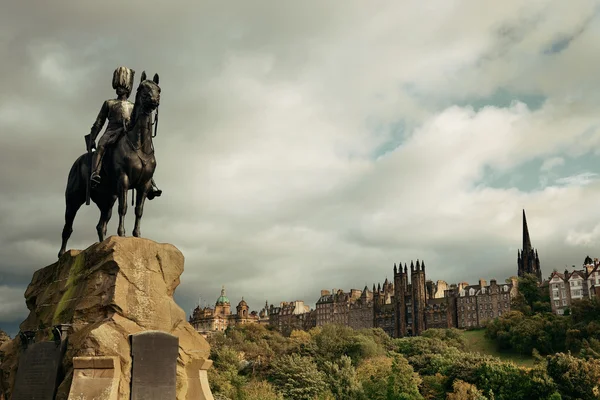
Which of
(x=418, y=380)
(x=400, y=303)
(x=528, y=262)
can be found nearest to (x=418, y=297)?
(x=400, y=303)

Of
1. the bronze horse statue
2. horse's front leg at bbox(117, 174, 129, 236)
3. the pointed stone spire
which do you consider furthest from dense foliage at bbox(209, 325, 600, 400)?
the pointed stone spire

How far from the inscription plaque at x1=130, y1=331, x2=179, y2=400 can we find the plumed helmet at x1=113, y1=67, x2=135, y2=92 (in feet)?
22.7

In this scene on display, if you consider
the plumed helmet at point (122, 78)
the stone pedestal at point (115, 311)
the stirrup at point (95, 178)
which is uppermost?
the plumed helmet at point (122, 78)

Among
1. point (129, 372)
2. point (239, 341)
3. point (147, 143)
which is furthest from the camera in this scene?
point (239, 341)

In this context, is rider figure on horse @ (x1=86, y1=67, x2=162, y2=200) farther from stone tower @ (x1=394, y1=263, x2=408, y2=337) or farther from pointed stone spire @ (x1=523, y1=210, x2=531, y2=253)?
pointed stone spire @ (x1=523, y1=210, x2=531, y2=253)

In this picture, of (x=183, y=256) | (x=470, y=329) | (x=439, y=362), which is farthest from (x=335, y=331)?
(x=183, y=256)

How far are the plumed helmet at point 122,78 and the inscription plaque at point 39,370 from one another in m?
6.71

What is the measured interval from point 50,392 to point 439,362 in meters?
64.6

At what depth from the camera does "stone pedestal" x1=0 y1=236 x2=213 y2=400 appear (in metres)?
12.2

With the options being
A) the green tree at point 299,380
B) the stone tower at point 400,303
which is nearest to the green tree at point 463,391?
the green tree at point 299,380

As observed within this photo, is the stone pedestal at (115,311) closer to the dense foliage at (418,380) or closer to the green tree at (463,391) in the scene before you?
the dense foliage at (418,380)

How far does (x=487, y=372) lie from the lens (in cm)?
5941

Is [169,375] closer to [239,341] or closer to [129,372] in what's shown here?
[129,372]

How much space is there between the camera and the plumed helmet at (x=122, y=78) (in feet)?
52.2
